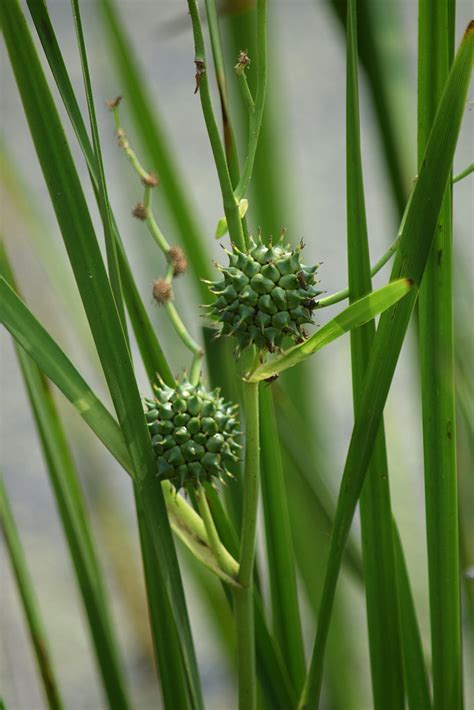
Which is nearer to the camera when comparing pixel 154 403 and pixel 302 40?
pixel 154 403

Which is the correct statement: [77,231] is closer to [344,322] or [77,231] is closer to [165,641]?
[344,322]

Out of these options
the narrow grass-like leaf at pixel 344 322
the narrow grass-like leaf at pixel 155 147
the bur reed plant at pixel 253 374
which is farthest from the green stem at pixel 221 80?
the narrow grass-like leaf at pixel 155 147

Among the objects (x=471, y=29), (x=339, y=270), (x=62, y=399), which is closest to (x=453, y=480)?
(x=471, y=29)

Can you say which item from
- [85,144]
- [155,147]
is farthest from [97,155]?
[155,147]

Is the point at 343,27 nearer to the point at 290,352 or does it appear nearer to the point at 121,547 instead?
the point at 290,352

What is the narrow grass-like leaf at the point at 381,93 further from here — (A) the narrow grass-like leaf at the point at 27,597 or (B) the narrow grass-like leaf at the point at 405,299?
(A) the narrow grass-like leaf at the point at 27,597

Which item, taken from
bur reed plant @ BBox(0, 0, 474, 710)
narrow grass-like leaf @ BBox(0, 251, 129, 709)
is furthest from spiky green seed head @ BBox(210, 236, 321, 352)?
narrow grass-like leaf @ BBox(0, 251, 129, 709)
